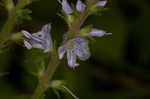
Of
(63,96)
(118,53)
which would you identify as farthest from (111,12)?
(63,96)

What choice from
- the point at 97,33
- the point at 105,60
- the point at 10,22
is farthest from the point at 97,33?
the point at 105,60

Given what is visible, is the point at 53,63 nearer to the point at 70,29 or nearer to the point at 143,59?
the point at 70,29

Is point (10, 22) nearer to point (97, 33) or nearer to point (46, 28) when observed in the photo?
point (46, 28)

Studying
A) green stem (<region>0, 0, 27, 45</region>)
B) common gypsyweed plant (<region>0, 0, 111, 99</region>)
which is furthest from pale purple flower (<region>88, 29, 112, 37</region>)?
green stem (<region>0, 0, 27, 45</region>)

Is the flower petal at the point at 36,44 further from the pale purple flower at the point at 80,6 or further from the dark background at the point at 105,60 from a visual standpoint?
the dark background at the point at 105,60

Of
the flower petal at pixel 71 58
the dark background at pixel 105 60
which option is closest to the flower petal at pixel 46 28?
the flower petal at pixel 71 58

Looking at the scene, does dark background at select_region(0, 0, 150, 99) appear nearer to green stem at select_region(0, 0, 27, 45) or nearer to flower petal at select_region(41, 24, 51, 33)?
green stem at select_region(0, 0, 27, 45)
